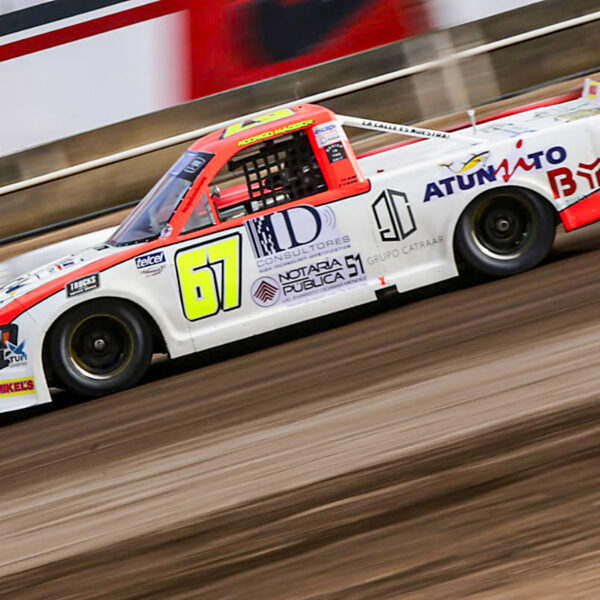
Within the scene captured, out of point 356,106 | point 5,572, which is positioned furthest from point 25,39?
point 5,572

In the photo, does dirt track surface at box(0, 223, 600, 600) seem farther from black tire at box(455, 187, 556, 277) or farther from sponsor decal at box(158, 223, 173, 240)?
sponsor decal at box(158, 223, 173, 240)

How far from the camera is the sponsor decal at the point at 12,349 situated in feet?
Answer: 21.4

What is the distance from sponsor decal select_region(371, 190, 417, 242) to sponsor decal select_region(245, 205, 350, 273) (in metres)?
0.25

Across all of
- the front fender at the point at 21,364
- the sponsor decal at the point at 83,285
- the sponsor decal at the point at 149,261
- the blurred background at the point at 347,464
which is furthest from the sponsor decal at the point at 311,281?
the front fender at the point at 21,364

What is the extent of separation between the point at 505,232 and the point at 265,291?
1658 mm

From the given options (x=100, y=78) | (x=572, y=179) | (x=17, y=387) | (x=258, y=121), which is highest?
(x=100, y=78)

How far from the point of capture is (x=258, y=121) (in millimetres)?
A: 7199

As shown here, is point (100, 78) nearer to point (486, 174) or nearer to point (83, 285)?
point (83, 285)

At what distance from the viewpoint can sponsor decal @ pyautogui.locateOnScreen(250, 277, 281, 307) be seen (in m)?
6.80

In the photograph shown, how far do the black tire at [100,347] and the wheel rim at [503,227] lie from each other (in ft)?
7.47

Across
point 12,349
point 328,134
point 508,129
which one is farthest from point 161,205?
point 508,129

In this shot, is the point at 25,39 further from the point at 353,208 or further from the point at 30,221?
the point at 353,208

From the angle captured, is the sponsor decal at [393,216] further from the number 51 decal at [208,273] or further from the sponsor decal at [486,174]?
the number 51 decal at [208,273]

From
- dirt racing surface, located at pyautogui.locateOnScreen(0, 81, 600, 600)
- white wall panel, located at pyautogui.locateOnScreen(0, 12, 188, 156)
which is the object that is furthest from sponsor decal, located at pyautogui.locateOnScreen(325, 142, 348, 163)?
white wall panel, located at pyautogui.locateOnScreen(0, 12, 188, 156)
